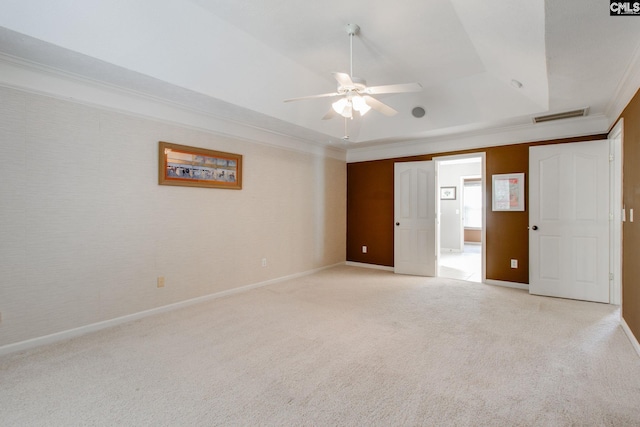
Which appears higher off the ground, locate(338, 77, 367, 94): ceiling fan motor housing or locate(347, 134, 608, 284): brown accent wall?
locate(338, 77, 367, 94): ceiling fan motor housing

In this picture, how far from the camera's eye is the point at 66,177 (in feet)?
9.39

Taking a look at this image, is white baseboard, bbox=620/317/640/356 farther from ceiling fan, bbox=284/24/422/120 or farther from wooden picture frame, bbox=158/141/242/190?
wooden picture frame, bbox=158/141/242/190

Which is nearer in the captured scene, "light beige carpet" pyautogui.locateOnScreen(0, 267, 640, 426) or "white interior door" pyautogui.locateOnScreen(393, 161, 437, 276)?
"light beige carpet" pyautogui.locateOnScreen(0, 267, 640, 426)

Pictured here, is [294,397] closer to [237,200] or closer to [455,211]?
[237,200]

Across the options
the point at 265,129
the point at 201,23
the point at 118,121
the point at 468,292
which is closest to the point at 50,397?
the point at 118,121

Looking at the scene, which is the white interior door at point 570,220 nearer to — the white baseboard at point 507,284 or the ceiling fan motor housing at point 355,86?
the white baseboard at point 507,284

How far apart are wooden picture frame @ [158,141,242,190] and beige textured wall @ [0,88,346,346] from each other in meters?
0.09

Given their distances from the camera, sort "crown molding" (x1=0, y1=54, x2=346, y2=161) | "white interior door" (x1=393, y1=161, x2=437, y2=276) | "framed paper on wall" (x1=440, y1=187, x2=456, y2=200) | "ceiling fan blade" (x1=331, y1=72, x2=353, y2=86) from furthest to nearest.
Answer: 1. "framed paper on wall" (x1=440, y1=187, x2=456, y2=200)
2. "white interior door" (x1=393, y1=161, x2=437, y2=276)
3. "crown molding" (x1=0, y1=54, x2=346, y2=161)
4. "ceiling fan blade" (x1=331, y1=72, x2=353, y2=86)

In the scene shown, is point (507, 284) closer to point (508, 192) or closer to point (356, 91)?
point (508, 192)

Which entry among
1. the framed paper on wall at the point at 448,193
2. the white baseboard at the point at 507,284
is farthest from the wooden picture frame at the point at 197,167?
the framed paper on wall at the point at 448,193

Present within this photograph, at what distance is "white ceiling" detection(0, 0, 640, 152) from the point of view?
2.21 metres

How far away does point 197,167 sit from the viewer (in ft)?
12.9

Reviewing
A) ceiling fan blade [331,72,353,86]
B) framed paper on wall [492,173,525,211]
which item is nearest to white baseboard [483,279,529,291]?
framed paper on wall [492,173,525,211]

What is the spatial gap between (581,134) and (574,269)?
72.8 inches
